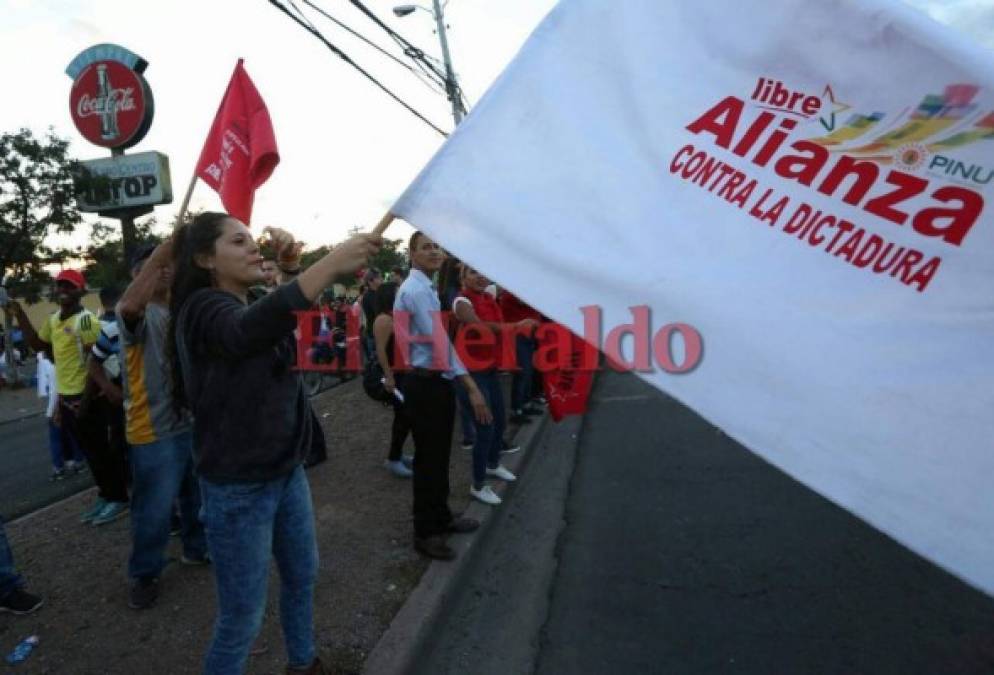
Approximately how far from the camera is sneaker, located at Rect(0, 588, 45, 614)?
3.15m

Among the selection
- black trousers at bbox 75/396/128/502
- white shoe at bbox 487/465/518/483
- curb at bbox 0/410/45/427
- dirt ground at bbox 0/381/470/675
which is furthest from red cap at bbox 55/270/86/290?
curb at bbox 0/410/45/427

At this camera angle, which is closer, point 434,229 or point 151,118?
point 434,229

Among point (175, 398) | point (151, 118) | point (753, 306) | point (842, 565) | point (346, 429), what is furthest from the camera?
point (151, 118)

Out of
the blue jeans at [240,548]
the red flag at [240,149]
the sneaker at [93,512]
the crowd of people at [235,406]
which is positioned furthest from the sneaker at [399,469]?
the blue jeans at [240,548]

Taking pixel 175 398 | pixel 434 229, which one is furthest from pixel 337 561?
pixel 434 229

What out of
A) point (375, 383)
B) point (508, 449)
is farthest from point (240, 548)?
point (508, 449)

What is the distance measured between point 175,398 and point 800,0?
2217 mm

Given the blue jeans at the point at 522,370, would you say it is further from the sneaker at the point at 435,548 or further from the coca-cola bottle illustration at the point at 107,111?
the coca-cola bottle illustration at the point at 107,111

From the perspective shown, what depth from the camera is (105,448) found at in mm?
4648

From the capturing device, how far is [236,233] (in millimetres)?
2020

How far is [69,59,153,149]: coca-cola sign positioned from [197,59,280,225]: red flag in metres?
8.73

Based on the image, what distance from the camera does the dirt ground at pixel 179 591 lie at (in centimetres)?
273

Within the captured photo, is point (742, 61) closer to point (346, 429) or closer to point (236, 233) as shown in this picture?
point (236, 233)

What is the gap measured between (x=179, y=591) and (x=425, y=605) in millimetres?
1373
